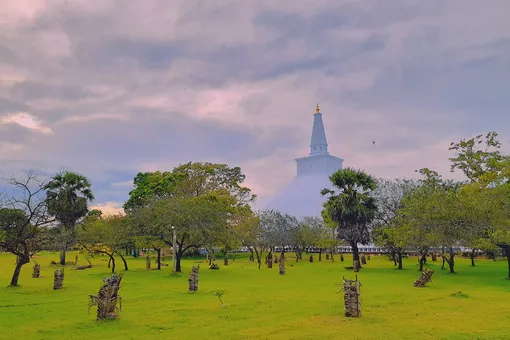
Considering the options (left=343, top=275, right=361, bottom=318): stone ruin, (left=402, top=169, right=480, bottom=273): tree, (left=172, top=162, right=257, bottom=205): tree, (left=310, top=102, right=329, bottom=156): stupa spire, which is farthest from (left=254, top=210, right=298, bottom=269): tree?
(left=310, top=102, right=329, bottom=156): stupa spire

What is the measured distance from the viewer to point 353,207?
42.3 meters

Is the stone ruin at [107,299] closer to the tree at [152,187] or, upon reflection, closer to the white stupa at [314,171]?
the tree at [152,187]

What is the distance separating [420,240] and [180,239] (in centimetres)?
1954

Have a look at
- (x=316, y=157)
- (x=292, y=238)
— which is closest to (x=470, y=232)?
(x=292, y=238)

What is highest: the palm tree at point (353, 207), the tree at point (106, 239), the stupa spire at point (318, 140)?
the stupa spire at point (318, 140)

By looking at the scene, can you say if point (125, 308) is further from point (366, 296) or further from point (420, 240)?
point (420, 240)

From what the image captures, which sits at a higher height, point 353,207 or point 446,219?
point 353,207

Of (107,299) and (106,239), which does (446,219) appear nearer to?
(107,299)

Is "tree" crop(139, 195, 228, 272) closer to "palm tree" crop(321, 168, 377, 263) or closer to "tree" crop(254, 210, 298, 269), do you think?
"palm tree" crop(321, 168, 377, 263)

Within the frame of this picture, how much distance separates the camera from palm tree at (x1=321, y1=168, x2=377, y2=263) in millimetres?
42344

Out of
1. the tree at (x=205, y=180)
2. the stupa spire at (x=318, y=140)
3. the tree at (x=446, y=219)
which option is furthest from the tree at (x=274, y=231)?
the stupa spire at (x=318, y=140)

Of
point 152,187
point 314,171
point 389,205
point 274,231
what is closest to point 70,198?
point 152,187

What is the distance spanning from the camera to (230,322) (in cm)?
1430

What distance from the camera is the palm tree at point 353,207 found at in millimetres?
42344
